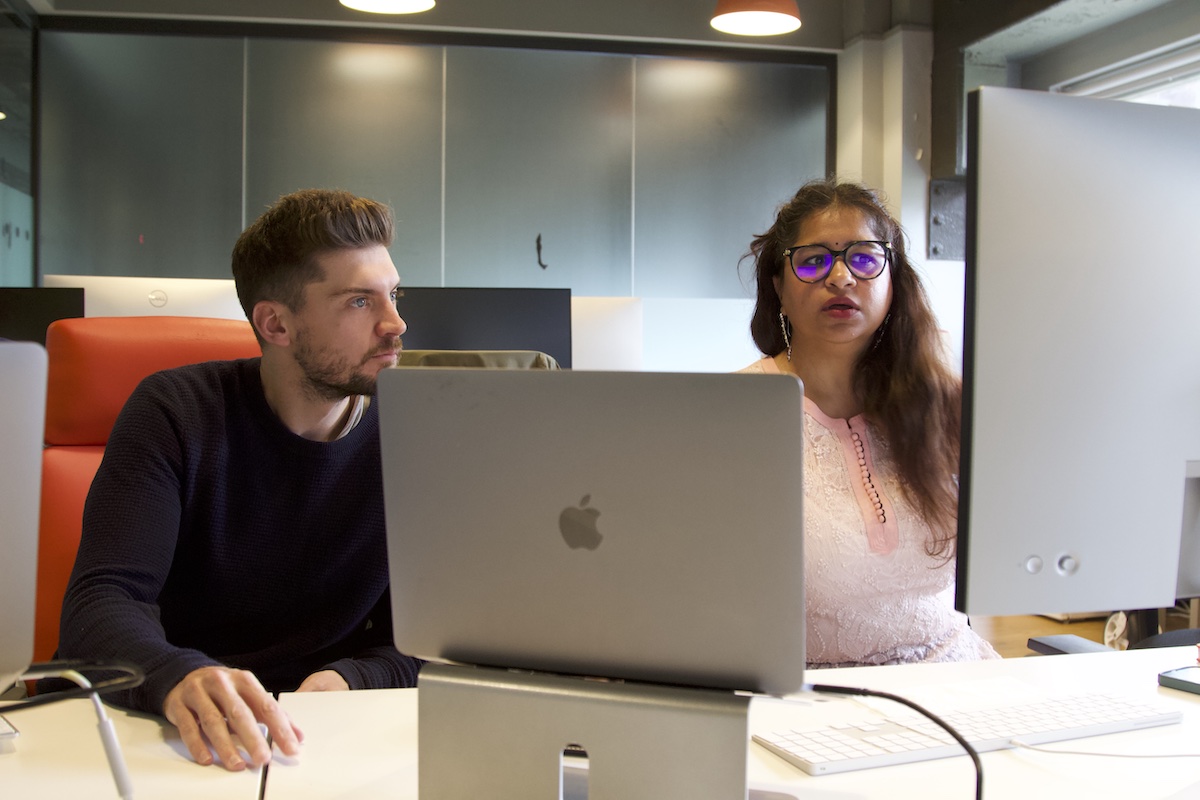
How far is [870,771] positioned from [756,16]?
10.5 ft

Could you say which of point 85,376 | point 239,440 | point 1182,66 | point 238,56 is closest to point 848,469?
point 239,440

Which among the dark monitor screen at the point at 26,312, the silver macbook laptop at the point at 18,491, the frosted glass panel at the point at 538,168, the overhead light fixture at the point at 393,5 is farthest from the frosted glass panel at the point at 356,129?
the silver macbook laptop at the point at 18,491

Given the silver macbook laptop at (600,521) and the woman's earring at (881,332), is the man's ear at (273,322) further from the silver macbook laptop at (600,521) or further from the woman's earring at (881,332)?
the woman's earring at (881,332)

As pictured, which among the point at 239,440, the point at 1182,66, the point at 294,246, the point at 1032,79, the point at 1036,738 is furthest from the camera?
the point at 1032,79

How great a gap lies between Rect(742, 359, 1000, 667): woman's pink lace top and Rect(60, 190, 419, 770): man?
23.5 inches

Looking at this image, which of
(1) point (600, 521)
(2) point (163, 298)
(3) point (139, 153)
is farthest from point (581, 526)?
→ (3) point (139, 153)

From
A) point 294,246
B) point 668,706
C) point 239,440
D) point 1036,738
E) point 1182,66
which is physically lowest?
point 1036,738

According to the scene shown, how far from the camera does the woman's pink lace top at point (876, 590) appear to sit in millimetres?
1521

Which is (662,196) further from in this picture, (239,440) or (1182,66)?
(239,440)

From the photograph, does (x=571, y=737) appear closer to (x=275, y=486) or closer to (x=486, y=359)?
(x=275, y=486)

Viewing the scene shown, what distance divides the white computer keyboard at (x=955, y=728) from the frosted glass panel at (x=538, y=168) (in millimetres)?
3654

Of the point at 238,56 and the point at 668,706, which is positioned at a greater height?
the point at 238,56

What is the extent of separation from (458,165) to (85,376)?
10.0 ft

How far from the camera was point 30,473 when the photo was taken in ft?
2.18
